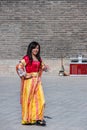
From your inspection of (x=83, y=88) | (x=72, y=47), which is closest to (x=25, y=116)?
(x=83, y=88)

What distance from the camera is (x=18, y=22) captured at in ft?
74.8

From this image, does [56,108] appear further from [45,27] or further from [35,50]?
[45,27]

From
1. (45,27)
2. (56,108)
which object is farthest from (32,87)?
(45,27)

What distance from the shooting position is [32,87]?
7.31 metres

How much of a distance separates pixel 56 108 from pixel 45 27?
13.2m

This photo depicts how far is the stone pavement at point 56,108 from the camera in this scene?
24.6ft

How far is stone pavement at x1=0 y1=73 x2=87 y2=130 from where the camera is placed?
7504 mm

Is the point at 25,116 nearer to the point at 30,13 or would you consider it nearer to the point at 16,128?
the point at 16,128

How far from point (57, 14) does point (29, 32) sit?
5.12ft

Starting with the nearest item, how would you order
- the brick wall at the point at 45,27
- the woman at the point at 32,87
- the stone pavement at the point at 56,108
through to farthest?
the woman at the point at 32,87 < the stone pavement at the point at 56,108 < the brick wall at the point at 45,27

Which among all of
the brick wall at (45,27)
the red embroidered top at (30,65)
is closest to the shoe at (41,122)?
the red embroidered top at (30,65)

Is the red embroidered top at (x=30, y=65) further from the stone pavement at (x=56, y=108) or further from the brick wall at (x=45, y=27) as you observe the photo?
the brick wall at (x=45, y=27)

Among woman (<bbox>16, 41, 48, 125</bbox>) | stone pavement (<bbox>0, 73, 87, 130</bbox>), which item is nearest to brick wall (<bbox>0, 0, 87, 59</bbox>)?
stone pavement (<bbox>0, 73, 87, 130</bbox>)

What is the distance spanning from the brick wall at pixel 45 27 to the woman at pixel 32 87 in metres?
14.5
